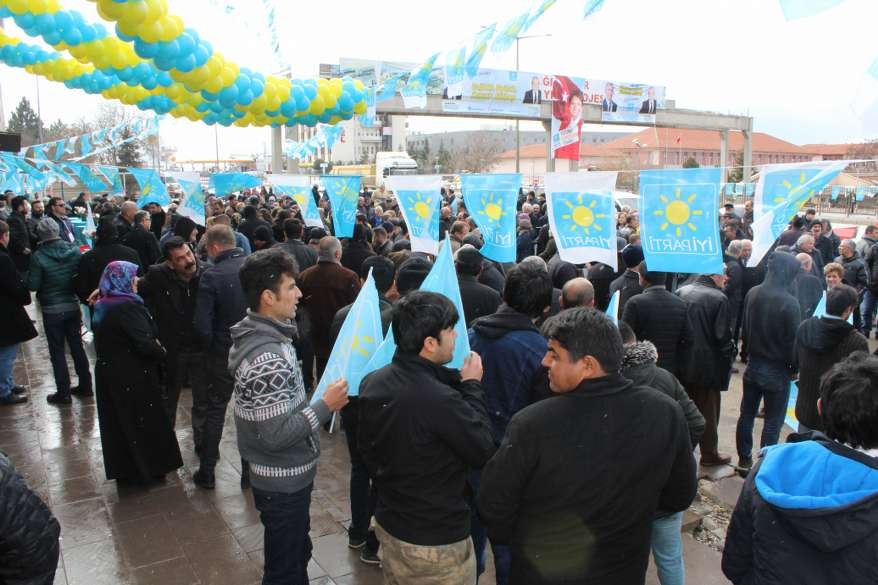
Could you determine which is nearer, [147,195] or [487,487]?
[487,487]

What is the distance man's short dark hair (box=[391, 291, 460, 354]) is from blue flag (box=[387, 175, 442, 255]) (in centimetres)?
407

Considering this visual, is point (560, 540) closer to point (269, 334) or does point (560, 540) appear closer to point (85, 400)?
point (269, 334)

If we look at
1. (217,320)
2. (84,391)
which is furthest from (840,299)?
(84,391)

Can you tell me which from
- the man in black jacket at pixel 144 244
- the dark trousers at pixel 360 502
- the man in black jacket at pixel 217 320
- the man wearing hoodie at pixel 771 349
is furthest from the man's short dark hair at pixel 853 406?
the man in black jacket at pixel 144 244

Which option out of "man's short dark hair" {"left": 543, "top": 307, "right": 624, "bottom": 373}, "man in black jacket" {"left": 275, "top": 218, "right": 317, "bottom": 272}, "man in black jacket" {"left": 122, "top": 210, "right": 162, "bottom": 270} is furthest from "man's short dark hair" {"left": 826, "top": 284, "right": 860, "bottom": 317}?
"man in black jacket" {"left": 122, "top": 210, "right": 162, "bottom": 270}

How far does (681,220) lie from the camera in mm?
4688

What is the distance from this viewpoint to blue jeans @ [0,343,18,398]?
6363 millimetres

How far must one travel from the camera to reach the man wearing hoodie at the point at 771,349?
501cm

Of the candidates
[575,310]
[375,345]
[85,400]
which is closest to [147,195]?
[85,400]

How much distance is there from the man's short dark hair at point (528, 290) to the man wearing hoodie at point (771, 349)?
2.74m

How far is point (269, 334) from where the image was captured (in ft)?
9.04

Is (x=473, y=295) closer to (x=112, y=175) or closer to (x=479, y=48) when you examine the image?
(x=479, y=48)

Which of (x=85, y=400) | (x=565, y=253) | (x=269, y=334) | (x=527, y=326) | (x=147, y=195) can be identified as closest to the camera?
(x=269, y=334)

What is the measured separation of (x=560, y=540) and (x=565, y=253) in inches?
144
